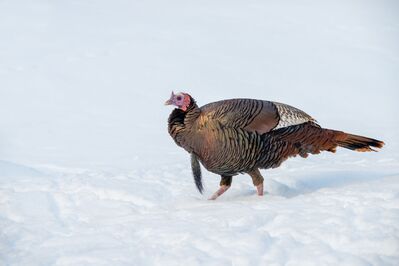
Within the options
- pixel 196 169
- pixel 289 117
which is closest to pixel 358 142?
pixel 289 117

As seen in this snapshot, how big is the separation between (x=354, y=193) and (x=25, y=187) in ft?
9.72

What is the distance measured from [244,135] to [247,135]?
27 millimetres

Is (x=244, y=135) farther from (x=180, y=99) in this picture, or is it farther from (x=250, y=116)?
(x=180, y=99)

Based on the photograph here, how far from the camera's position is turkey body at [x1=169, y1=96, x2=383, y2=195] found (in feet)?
17.6

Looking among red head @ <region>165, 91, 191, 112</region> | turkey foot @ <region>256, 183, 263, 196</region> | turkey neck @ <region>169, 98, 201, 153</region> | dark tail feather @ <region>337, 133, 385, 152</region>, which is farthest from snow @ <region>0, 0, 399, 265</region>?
red head @ <region>165, 91, 191, 112</region>

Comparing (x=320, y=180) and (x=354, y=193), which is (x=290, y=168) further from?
(x=354, y=193)

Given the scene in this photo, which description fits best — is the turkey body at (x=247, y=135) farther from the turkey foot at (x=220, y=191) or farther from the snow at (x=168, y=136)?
the snow at (x=168, y=136)

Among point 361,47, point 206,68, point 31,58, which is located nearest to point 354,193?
point 206,68

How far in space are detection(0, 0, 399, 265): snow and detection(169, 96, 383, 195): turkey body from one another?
0.35 metres

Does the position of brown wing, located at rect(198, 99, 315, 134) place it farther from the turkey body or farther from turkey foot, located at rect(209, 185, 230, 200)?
turkey foot, located at rect(209, 185, 230, 200)

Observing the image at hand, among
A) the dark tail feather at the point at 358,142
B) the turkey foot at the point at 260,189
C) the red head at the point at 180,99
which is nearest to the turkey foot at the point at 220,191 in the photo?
the turkey foot at the point at 260,189

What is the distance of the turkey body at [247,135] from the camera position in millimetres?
5355

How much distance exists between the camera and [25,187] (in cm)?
589

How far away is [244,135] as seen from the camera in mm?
5367
